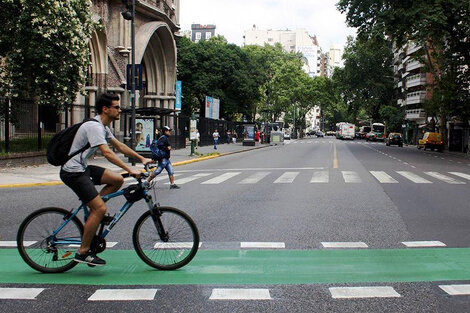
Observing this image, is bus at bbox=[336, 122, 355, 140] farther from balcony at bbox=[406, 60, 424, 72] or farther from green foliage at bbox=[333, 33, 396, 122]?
balcony at bbox=[406, 60, 424, 72]

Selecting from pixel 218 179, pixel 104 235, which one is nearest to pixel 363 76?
pixel 218 179

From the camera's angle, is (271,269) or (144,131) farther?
(144,131)

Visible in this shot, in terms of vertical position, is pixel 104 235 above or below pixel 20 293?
above

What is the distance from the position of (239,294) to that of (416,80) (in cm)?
7817

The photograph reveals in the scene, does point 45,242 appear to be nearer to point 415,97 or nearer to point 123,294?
point 123,294

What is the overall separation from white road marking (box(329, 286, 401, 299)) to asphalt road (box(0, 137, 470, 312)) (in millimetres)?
56

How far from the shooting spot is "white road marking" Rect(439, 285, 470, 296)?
192 inches

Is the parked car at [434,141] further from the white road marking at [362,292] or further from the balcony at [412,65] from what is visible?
the white road marking at [362,292]

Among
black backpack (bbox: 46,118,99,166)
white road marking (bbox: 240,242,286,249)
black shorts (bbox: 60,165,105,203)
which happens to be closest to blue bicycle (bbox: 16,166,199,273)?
black shorts (bbox: 60,165,105,203)

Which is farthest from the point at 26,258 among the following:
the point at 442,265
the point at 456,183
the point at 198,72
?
the point at 198,72

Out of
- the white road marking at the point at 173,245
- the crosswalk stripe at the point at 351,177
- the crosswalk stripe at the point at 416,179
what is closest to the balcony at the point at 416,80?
the crosswalk stripe at the point at 416,179

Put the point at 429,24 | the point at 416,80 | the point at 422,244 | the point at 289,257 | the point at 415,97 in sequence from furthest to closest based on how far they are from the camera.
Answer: the point at 416,80
the point at 415,97
the point at 429,24
the point at 422,244
the point at 289,257

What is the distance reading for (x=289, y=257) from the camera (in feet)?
20.8

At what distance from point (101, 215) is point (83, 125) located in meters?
0.92
